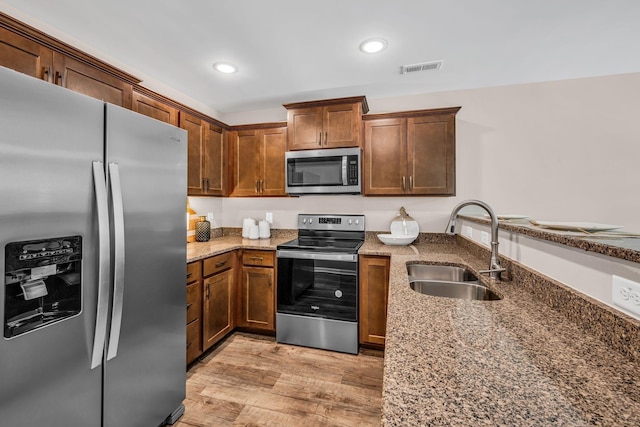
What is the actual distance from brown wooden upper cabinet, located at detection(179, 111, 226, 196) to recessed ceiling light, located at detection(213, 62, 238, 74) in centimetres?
53

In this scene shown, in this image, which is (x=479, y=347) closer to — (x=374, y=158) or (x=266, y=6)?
(x=266, y=6)

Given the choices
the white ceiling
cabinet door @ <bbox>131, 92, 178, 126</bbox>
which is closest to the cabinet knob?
the white ceiling

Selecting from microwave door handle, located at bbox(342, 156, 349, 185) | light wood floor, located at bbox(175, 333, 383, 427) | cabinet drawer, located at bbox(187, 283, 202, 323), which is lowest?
light wood floor, located at bbox(175, 333, 383, 427)

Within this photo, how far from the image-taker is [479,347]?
0.79 m

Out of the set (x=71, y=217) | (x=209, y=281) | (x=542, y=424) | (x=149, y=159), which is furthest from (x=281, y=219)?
(x=542, y=424)

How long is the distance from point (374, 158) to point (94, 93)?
2.20m

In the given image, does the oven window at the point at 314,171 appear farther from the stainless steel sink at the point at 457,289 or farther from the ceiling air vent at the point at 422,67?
the stainless steel sink at the point at 457,289

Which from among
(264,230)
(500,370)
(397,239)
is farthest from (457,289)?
(264,230)

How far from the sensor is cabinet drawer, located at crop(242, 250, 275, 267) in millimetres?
2725

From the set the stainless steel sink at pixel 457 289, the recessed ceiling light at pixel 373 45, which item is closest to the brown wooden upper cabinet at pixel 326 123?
the recessed ceiling light at pixel 373 45

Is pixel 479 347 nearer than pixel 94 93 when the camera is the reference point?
Yes

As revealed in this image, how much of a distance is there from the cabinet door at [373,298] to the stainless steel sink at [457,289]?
2.55ft

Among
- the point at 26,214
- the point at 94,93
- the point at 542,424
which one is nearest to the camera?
the point at 542,424

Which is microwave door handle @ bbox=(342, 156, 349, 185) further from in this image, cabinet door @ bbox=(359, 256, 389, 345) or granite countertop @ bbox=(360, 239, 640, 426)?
granite countertop @ bbox=(360, 239, 640, 426)
